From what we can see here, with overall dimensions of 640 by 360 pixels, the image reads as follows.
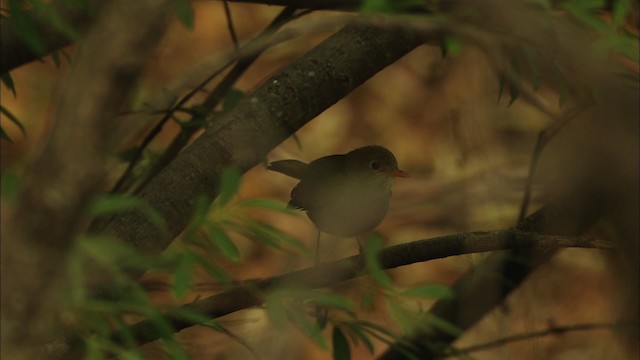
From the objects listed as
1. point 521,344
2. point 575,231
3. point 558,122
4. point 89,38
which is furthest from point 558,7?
point 521,344

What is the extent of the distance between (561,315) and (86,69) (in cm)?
575

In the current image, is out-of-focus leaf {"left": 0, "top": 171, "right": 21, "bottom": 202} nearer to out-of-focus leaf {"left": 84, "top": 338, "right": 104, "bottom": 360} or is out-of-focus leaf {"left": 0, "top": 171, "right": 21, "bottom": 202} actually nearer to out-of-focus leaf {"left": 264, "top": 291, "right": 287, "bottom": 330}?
out-of-focus leaf {"left": 84, "top": 338, "right": 104, "bottom": 360}

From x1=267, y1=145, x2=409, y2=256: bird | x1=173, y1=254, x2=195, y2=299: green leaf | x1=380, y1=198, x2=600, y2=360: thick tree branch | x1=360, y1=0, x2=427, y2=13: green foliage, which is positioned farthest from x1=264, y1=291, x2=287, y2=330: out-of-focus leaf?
x1=267, y1=145, x2=409, y2=256: bird

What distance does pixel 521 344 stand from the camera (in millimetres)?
4547

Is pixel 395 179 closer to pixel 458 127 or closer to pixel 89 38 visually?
pixel 458 127

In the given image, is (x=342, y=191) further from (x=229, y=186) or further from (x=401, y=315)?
(x=229, y=186)

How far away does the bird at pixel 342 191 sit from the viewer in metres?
3.04

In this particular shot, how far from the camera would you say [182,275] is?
150 cm

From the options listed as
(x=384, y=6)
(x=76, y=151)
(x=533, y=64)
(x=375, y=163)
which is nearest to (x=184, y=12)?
(x=384, y=6)

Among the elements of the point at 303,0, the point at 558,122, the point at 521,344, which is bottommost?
the point at 521,344

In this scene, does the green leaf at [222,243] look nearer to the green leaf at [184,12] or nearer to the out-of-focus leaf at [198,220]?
the out-of-focus leaf at [198,220]

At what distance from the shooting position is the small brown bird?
3039 mm

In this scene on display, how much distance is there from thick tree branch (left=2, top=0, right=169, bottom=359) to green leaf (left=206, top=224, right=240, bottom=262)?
0.77 m

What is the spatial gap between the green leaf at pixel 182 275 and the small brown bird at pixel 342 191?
1.25 m
